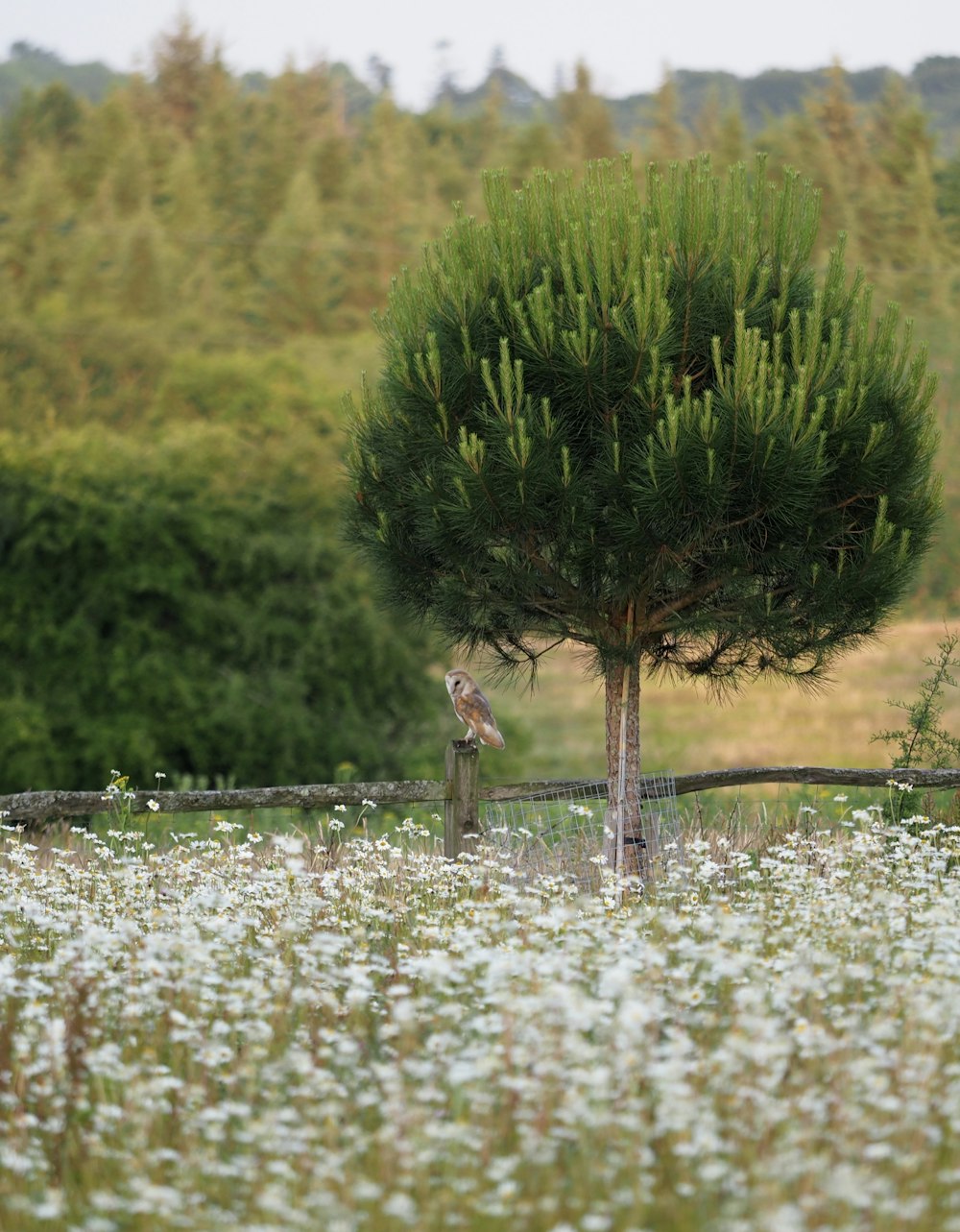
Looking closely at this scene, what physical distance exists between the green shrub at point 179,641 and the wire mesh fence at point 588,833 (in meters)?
12.2

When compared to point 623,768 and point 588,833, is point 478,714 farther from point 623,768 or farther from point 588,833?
point 588,833

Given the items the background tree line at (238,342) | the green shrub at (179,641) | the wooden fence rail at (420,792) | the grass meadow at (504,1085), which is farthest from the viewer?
the background tree line at (238,342)

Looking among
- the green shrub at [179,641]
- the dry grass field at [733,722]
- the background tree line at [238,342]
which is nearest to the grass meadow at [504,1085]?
the background tree line at [238,342]

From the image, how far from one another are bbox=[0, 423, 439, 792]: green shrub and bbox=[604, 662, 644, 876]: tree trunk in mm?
13004

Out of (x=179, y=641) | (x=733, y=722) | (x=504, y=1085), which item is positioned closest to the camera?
(x=504, y=1085)

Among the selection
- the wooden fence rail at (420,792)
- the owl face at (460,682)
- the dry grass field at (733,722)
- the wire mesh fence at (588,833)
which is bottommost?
the dry grass field at (733,722)

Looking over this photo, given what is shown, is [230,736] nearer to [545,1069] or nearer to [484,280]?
[484,280]

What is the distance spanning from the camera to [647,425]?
7.47m

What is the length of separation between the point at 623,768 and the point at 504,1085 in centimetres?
452

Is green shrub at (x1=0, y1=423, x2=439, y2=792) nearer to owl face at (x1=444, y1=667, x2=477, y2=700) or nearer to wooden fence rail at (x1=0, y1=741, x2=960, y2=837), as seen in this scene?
wooden fence rail at (x1=0, y1=741, x2=960, y2=837)

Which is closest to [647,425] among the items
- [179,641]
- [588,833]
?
[588,833]

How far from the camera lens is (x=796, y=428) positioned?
727 centimetres

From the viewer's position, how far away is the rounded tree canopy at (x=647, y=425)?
738 cm

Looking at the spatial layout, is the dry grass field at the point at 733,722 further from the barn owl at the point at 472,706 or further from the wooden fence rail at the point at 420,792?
the barn owl at the point at 472,706
